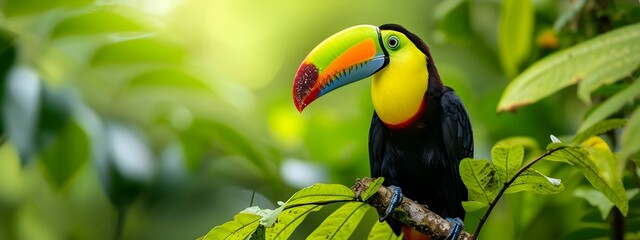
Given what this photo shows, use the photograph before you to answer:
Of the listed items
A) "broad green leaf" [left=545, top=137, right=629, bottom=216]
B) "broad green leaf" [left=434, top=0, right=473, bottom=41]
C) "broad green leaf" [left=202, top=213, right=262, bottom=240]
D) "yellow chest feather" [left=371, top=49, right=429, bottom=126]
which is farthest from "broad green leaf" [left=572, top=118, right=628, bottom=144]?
"broad green leaf" [left=434, top=0, right=473, bottom=41]

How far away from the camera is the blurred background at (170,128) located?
1756 millimetres

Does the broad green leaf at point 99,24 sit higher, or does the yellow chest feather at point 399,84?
the yellow chest feather at point 399,84

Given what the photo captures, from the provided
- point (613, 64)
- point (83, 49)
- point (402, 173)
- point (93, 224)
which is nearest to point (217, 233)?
point (402, 173)

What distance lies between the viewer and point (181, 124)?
209 cm

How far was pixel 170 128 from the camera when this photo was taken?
2.11m

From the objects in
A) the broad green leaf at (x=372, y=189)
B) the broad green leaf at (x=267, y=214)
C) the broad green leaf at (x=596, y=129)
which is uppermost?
the broad green leaf at (x=596, y=129)

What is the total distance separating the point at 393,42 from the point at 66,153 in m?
1.04

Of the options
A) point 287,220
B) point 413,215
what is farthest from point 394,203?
point 287,220

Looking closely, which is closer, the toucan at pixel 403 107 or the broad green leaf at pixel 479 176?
the broad green leaf at pixel 479 176

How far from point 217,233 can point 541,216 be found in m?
1.22

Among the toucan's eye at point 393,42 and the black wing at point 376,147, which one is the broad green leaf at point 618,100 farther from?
the black wing at point 376,147

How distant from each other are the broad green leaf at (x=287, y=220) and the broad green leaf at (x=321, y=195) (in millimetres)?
24

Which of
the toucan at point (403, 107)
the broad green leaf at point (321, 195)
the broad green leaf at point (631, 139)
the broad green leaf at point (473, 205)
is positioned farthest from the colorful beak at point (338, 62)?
the broad green leaf at point (631, 139)

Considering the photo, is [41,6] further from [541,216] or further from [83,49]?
[541,216]
